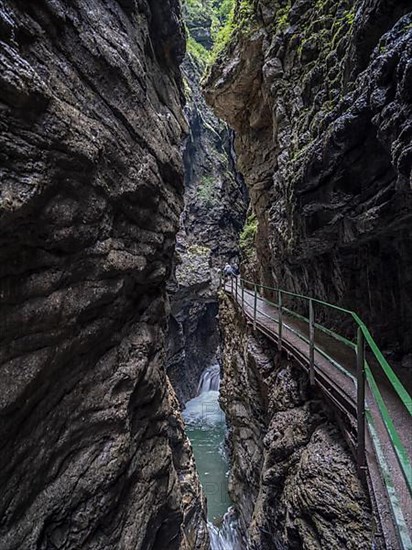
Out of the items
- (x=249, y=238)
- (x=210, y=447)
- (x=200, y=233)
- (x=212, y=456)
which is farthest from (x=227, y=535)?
(x=200, y=233)

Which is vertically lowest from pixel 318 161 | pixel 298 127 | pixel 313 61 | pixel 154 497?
pixel 154 497

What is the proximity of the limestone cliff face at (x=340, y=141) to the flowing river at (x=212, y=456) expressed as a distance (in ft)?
28.8

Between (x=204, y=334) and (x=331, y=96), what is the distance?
2417 centimetres

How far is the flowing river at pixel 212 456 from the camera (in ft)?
36.2

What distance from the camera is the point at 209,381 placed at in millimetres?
27109

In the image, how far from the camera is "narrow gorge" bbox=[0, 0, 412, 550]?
9.39 feet

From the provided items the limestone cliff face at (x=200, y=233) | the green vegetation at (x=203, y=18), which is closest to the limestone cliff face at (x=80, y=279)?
the limestone cliff face at (x=200, y=233)

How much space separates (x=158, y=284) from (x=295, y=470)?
3980 mm

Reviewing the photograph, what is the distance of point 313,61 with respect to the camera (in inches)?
321

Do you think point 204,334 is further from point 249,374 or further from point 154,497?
point 154,497

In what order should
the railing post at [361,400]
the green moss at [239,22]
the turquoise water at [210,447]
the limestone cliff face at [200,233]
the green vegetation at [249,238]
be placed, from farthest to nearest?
the limestone cliff face at [200,233] → the green vegetation at [249,238] → the turquoise water at [210,447] → the green moss at [239,22] → the railing post at [361,400]

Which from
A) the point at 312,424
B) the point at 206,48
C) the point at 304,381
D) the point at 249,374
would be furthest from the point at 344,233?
the point at 206,48

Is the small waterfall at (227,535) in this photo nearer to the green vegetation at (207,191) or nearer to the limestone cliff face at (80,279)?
the limestone cliff face at (80,279)

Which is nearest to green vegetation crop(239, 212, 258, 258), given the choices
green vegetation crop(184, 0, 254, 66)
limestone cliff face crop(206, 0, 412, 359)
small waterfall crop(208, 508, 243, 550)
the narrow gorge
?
limestone cliff face crop(206, 0, 412, 359)
